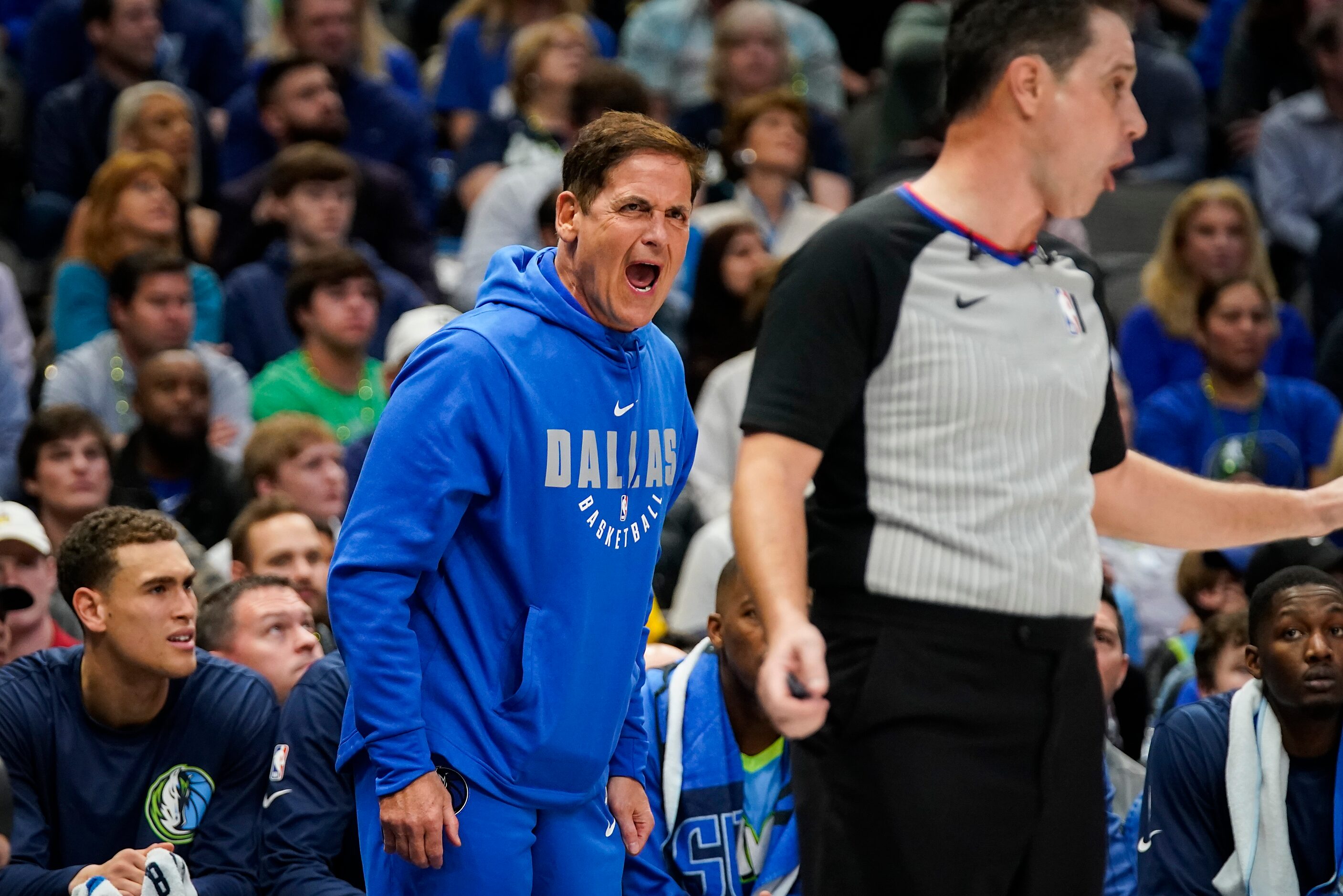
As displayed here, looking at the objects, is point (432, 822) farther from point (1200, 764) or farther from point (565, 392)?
point (1200, 764)

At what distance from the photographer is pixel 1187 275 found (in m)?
7.93

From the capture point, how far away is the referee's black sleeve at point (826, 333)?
2.24 m

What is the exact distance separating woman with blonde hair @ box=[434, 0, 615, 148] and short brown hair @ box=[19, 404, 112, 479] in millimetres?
3997

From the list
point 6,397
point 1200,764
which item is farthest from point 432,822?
point 6,397

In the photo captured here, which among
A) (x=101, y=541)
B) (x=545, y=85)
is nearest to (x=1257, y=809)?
(x=101, y=541)

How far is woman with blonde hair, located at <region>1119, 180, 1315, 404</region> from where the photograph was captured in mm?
7828

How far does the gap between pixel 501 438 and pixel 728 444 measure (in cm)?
425

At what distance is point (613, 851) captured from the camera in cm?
300

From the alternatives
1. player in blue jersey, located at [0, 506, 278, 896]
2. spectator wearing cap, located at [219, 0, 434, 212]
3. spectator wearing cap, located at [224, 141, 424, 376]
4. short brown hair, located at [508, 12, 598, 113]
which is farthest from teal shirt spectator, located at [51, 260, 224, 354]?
player in blue jersey, located at [0, 506, 278, 896]

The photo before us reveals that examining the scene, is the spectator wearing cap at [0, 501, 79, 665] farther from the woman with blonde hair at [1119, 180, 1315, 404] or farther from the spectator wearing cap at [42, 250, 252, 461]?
the woman with blonde hair at [1119, 180, 1315, 404]

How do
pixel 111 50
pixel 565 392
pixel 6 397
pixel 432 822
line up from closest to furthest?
pixel 432 822
pixel 565 392
pixel 6 397
pixel 111 50

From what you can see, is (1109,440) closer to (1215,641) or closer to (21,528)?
(1215,641)

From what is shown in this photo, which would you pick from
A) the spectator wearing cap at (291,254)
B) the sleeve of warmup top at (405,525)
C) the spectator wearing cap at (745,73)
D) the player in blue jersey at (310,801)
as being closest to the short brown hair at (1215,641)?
the player in blue jersey at (310,801)

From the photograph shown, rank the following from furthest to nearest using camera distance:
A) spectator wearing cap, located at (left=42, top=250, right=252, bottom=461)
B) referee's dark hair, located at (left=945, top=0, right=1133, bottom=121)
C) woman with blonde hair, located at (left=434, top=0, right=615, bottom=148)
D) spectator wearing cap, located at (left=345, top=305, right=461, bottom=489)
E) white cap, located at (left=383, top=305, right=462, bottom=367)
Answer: woman with blonde hair, located at (left=434, top=0, right=615, bottom=148)
spectator wearing cap, located at (left=42, top=250, right=252, bottom=461)
white cap, located at (left=383, top=305, right=462, bottom=367)
spectator wearing cap, located at (left=345, top=305, right=461, bottom=489)
referee's dark hair, located at (left=945, top=0, right=1133, bottom=121)
